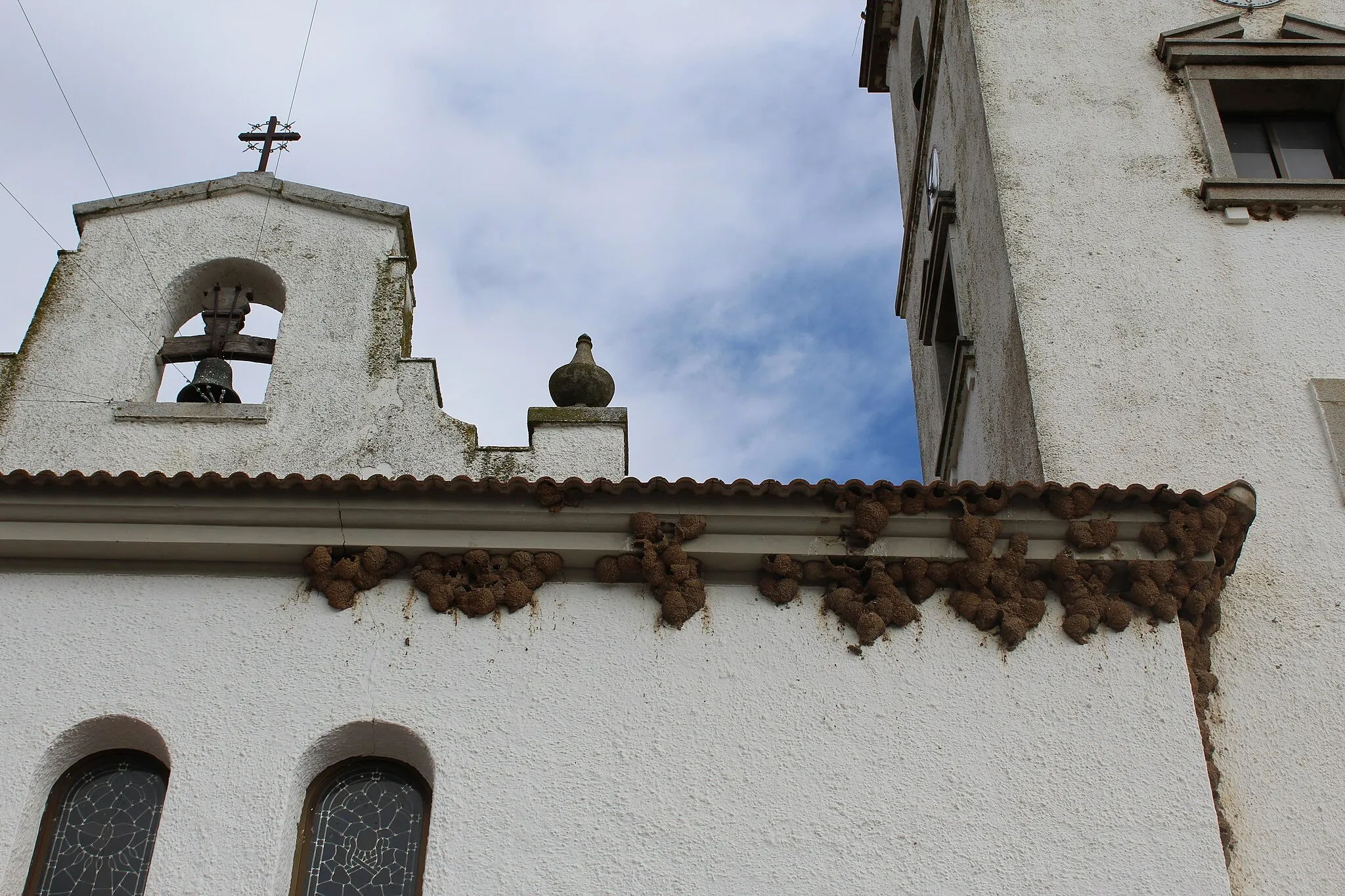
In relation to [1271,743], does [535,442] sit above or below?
above

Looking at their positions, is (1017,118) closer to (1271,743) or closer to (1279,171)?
(1279,171)

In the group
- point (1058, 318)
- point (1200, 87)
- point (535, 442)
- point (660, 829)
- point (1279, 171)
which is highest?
point (1200, 87)

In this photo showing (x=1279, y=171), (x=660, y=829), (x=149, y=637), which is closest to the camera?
(x=660, y=829)

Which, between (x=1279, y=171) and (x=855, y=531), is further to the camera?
(x=1279, y=171)

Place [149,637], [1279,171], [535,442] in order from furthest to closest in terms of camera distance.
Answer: [1279,171], [535,442], [149,637]

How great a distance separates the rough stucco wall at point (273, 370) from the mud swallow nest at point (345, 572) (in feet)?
5.12

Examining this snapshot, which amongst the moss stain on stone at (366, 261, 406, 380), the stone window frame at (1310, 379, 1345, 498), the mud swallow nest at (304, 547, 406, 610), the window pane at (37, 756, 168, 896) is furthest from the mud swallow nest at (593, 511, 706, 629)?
the stone window frame at (1310, 379, 1345, 498)

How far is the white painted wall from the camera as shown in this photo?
23.1 feet

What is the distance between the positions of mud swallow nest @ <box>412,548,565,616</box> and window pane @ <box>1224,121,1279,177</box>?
6.84 m

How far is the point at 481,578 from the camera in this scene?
6.94 meters

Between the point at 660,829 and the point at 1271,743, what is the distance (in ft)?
10.9

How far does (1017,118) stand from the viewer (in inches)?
426

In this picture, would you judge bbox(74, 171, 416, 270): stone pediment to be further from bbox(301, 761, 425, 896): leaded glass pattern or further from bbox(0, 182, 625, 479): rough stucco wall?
bbox(301, 761, 425, 896): leaded glass pattern

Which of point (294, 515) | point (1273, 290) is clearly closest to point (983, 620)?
point (294, 515)
